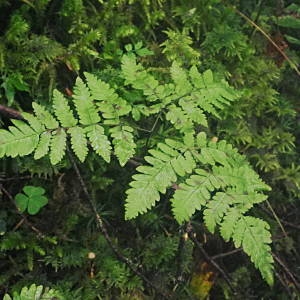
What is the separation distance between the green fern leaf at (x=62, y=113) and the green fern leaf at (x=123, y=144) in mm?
214

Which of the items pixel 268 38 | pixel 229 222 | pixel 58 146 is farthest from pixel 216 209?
pixel 268 38

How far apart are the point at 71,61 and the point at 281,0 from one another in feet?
5.88

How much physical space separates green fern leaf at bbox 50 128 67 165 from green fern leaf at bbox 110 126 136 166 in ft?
0.82

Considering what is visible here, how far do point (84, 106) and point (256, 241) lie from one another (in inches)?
43.0

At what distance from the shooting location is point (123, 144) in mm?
2131

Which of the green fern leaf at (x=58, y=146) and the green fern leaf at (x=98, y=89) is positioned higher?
the green fern leaf at (x=98, y=89)

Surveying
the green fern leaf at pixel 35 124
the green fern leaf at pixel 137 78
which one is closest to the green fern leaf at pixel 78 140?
the green fern leaf at pixel 35 124

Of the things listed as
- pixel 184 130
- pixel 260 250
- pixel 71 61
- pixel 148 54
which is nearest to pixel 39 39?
pixel 71 61

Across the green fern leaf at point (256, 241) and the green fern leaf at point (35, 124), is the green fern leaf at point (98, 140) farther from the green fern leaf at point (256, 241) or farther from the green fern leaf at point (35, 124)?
the green fern leaf at point (256, 241)

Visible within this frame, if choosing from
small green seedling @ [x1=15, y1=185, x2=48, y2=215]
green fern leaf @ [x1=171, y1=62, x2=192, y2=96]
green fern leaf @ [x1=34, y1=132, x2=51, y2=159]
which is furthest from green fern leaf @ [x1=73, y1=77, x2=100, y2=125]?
small green seedling @ [x1=15, y1=185, x2=48, y2=215]

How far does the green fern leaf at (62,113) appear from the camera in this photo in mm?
2137

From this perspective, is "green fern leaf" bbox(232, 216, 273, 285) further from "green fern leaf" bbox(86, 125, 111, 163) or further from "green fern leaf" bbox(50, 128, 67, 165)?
"green fern leaf" bbox(50, 128, 67, 165)

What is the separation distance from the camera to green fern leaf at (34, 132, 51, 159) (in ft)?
6.65

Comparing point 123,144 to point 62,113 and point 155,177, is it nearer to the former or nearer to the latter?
point 155,177
